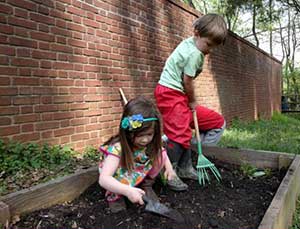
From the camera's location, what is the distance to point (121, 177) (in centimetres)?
221

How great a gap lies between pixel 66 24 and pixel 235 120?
695cm

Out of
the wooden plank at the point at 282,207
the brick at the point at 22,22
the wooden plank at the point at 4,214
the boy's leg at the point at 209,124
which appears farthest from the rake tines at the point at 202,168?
the brick at the point at 22,22

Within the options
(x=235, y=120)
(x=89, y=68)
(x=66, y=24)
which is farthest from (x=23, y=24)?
(x=235, y=120)

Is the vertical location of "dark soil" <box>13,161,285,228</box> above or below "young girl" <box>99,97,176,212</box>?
below

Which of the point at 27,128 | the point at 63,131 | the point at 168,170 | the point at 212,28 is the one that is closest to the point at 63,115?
the point at 63,131

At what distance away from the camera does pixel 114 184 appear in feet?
6.29

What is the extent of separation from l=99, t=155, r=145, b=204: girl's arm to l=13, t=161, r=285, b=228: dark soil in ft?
0.57

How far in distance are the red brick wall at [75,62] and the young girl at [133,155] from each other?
1145 mm

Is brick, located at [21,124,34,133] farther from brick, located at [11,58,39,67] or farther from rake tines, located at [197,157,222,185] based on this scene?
rake tines, located at [197,157,222,185]

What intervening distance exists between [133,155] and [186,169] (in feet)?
3.25

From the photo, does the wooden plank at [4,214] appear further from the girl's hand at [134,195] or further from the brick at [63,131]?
the brick at [63,131]

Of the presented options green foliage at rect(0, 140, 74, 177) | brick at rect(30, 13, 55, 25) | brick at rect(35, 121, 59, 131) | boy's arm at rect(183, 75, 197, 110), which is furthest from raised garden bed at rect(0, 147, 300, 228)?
brick at rect(30, 13, 55, 25)

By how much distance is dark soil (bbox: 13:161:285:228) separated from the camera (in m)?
1.94

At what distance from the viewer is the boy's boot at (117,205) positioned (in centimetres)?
212
